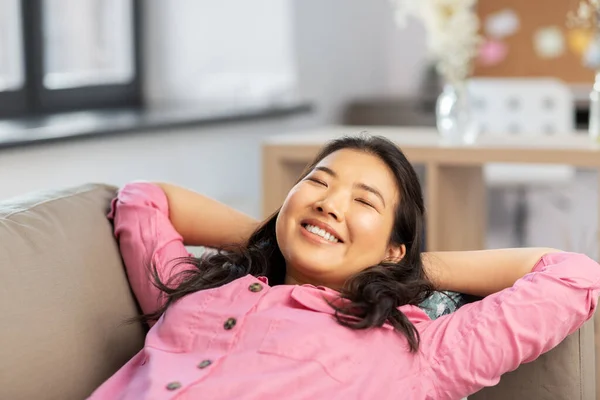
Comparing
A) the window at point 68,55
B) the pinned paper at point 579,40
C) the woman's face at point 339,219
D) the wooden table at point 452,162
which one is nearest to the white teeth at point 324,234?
the woman's face at point 339,219

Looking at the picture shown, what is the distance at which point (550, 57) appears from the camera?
526 centimetres

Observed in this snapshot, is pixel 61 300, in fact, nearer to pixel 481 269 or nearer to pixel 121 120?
pixel 481 269

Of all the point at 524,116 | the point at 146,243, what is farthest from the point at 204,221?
the point at 524,116

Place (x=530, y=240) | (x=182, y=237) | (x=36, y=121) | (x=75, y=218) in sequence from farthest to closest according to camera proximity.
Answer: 1. (x=530, y=240)
2. (x=36, y=121)
3. (x=182, y=237)
4. (x=75, y=218)

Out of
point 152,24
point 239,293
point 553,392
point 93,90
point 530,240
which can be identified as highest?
point 152,24

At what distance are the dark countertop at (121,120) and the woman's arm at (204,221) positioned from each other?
94cm

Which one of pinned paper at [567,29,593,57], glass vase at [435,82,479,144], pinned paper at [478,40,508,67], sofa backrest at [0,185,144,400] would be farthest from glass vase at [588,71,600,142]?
pinned paper at [478,40,508,67]

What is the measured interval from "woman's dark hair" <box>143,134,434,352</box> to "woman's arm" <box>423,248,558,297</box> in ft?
0.13

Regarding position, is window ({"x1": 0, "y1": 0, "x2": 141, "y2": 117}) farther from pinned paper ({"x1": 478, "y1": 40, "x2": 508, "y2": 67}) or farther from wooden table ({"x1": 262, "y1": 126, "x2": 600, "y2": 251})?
pinned paper ({"x1": 478, "y1": 40, "x2": 508, "y2": 67})

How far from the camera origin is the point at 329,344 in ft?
4.69

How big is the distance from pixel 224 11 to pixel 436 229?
1.45m

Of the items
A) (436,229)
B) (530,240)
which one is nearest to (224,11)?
(436,229)

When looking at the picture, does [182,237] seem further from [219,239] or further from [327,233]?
[327,233]

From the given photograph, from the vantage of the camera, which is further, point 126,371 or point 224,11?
point 224,11
